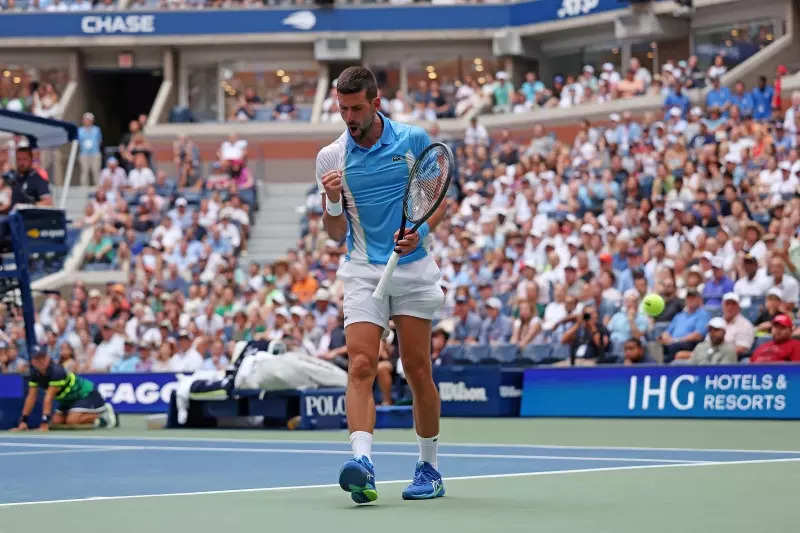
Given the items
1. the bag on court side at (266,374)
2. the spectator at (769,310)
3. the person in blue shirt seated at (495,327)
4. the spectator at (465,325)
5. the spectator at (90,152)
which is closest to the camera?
the bag on court side at (266,374)

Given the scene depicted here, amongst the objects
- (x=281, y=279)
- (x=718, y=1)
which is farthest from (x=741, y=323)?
(x=718, y=1)

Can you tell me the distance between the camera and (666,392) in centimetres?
1719

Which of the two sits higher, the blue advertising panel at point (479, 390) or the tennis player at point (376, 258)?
the tennis player at point (376, 258)

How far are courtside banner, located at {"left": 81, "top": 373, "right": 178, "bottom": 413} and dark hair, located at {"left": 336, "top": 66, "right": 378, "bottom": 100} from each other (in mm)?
14214

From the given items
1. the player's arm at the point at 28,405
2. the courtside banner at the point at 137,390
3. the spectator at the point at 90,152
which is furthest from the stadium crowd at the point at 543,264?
the player's arm at the point at 28,405

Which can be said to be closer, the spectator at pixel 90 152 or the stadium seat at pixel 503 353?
the stadium seat at pixel 503 353

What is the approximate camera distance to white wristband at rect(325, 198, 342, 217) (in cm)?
793

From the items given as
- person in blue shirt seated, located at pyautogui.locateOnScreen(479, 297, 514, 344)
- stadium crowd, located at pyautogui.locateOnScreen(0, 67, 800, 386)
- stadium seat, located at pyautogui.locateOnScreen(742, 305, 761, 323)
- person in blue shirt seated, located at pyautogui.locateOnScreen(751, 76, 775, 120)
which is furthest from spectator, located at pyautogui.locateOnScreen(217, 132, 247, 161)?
stadium seat, located at pyautogui.locateOnScreen(742, 305, 761, 323)

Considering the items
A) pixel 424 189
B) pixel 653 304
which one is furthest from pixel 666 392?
pixel 424 189

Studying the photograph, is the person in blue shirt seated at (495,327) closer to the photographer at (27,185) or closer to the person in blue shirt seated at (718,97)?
the photographer at (27,185)

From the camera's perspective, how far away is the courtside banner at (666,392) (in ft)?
53.5

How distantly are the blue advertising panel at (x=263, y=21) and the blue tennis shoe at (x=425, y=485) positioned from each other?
30.5 metres

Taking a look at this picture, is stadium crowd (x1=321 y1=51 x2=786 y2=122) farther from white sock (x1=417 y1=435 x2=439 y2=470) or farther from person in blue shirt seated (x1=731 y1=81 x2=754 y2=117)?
white sock (x1=417 y1=435 x2=439 y2=470)

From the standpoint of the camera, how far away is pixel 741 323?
1731 cm
